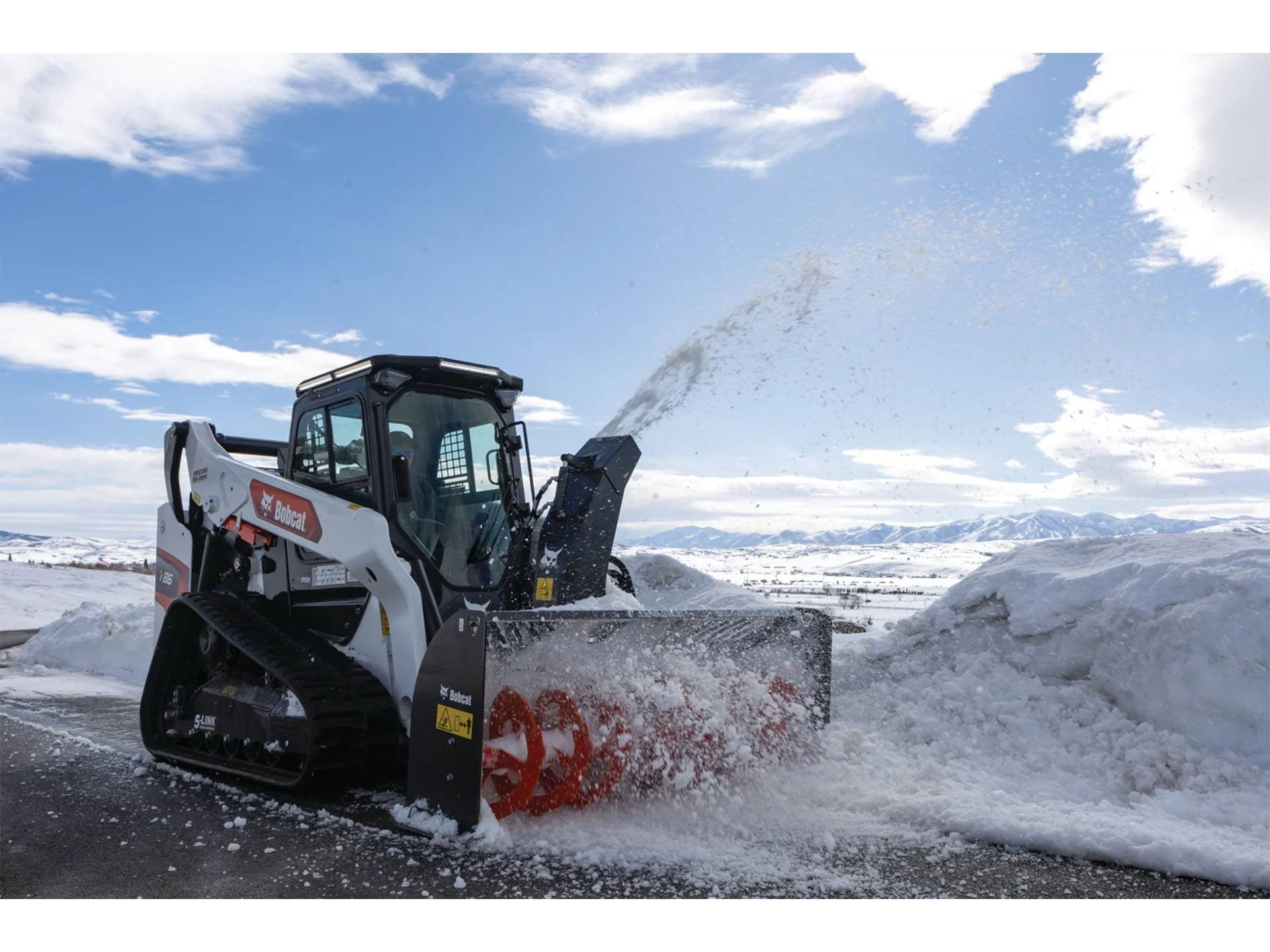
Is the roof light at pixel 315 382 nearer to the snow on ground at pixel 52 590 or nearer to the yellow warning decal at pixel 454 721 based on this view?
the yellow warning decal at pixel 454 721

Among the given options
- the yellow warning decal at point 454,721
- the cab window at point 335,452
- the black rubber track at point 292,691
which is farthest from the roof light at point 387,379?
the yellow warning decal at point 454,721

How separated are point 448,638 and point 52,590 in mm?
21623

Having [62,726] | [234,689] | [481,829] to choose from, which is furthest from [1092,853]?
[62,726]

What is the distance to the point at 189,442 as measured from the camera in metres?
7.43

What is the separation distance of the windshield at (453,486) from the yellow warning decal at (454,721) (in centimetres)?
101

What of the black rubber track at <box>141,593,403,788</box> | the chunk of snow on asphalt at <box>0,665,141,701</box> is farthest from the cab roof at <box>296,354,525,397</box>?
the chunk of snow on asphalt at <box>0,665,141,701</box>

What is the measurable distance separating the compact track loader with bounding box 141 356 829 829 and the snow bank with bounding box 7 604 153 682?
5943mm

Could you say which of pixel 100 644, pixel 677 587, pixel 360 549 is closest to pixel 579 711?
pixel 360 549

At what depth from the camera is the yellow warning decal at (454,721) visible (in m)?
4.42

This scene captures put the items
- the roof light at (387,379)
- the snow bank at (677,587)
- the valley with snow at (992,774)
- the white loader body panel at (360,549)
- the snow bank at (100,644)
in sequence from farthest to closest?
the snow bank at (100,644)
the snow bank at (677,587)
the roof light at (387,379)
the white loader body panel at (360,549)
the valley with snow at (992,774)

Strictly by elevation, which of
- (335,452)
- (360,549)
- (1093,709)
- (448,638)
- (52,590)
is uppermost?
(335,452)

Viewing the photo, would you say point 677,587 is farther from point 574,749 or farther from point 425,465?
point 574,749

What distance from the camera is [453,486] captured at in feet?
18.9

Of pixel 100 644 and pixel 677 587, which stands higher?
pixel 677 587
